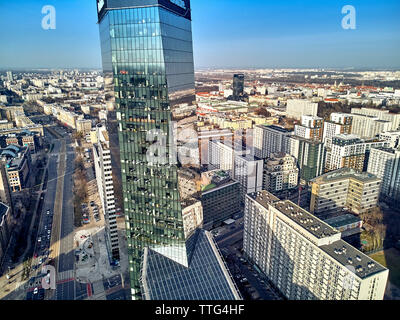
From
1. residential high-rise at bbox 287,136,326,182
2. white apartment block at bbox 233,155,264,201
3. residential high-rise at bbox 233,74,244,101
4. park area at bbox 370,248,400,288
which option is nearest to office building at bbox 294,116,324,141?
residential high-rise at bbox 287,136,326,182

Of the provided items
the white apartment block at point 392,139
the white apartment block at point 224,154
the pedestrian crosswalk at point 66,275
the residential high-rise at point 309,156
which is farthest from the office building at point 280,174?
the pedestrian crosswalk at point 66,275

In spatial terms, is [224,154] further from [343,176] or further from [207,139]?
[343,176]

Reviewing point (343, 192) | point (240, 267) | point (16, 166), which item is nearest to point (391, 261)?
point (343, 192)

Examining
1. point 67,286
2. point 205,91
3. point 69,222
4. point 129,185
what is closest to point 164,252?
point 129,185

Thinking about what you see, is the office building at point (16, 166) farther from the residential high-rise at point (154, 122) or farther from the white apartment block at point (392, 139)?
the white apartment block at point (392, 139)

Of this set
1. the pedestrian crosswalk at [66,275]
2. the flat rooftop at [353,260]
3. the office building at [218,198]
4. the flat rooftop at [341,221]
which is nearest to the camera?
the flat rooftop at [353,260]

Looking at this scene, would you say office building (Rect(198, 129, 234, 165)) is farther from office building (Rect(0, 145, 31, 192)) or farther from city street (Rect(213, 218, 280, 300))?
office building (Rect(0, 145, 31, 192))
